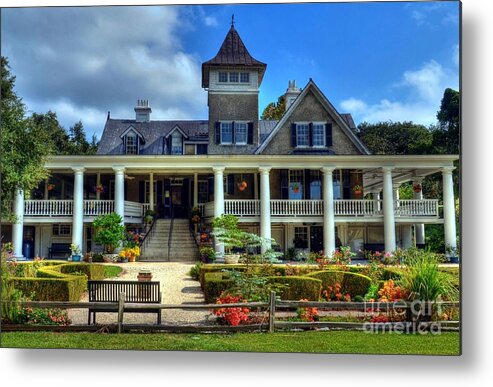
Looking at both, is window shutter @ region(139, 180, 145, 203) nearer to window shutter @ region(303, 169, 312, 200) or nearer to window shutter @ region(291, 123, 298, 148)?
window shutter @ region(303, 169, 312, 200)

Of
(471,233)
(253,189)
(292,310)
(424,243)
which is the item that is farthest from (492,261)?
(253,189)

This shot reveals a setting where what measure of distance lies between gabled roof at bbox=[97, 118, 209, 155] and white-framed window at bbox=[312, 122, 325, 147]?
6.79ft

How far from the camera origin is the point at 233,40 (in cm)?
670

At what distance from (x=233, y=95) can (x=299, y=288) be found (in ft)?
11.2

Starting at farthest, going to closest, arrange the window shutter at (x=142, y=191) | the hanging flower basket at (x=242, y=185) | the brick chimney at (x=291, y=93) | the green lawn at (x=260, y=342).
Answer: the hanging flower basket at (x=242, y=185), the window shutter at (x=142, y=191), the brick chimney at (x=291, y=93), the green lawn at (x=260, y=342)

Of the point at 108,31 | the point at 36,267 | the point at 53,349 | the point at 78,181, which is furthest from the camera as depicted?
the point at 78,181

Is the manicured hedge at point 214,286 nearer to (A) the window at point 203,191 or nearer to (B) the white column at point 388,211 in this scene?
(A) the window at point 203,191

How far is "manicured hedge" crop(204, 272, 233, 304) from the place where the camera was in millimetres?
6953

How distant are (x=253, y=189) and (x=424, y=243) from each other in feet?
10.7

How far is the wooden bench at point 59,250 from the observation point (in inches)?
286

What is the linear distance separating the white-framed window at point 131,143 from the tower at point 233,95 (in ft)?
6.53

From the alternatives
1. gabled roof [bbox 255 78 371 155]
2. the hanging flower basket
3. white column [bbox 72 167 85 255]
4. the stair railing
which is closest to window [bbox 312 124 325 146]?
gabled roof [bbox 255 78 371 155]

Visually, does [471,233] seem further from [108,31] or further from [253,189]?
[108,31]

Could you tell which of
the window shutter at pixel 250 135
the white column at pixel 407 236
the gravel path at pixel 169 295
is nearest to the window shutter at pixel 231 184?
the window shutter at pixel 250 135
